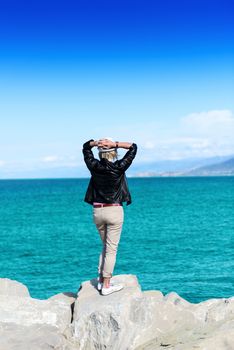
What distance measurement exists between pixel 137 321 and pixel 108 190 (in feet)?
9.39

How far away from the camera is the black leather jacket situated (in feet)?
32.4

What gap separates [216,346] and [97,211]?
382cm

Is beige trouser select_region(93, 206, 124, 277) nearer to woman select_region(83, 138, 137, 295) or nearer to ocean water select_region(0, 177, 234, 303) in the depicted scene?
woman select_region(83, 138, 137, 295)

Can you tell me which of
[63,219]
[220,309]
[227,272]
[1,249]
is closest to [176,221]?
[63,219]

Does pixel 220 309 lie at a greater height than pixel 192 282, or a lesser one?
greater

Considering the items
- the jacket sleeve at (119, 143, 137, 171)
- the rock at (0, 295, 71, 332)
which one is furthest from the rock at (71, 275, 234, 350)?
the jacket sleeve at (119, 143, 137, 171)

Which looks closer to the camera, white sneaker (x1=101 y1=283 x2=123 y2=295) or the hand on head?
the hand on head

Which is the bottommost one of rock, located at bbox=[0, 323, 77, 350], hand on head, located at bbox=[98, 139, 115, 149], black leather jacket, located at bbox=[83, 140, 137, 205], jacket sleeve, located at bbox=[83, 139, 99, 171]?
rock, located at bbox=[0, 323, 77, 350]

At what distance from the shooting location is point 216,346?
7.88 m

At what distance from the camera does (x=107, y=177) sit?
9969 millimetres

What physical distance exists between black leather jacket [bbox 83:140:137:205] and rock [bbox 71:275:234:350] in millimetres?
2268

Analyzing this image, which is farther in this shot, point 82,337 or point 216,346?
point 82,337

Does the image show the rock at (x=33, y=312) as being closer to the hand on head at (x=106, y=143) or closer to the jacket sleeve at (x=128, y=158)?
the jacket sleeve at (x=128, y=158)

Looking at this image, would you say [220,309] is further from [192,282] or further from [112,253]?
[192,282]
